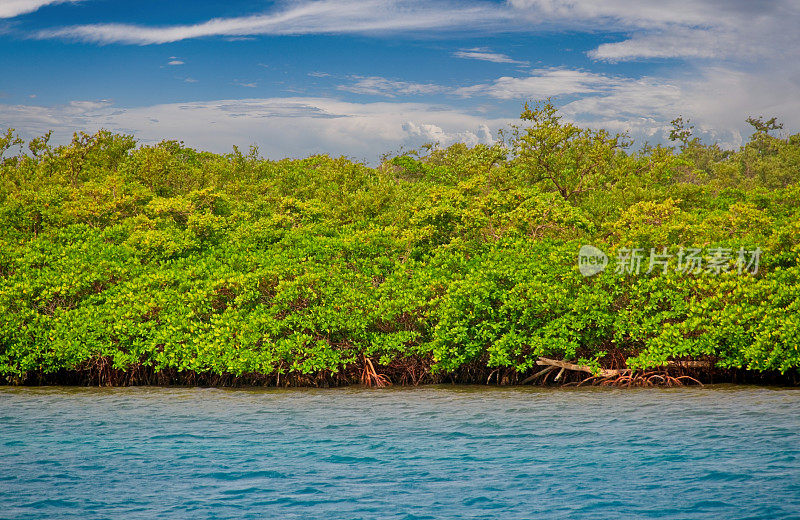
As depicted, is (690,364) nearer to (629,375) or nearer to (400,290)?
(629,375)

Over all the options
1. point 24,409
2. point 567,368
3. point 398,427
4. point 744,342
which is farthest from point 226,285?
point 744,342

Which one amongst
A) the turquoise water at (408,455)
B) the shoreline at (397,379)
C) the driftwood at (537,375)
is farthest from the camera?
the driftwood at (537,375)

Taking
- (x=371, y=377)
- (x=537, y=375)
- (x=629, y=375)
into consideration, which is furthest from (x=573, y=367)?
(x=371, y=377)

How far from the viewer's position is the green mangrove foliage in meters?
21.9

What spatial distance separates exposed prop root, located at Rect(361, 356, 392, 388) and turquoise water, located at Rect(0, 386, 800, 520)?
131 cm

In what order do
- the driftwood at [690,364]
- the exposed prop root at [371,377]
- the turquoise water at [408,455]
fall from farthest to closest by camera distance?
the exposed prop root at [371,377] → the driftwood at [690,364] → the turquoise water at [408,455]

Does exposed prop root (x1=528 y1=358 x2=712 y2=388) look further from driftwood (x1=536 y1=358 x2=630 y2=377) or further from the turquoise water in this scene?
the turquoise water

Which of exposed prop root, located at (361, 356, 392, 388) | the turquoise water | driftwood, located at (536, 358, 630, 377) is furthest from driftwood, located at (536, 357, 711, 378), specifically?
exposed prop root, located at (361, 356, 392, 388)

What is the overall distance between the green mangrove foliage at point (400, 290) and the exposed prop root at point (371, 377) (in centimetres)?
12

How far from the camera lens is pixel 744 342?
68.2 ft

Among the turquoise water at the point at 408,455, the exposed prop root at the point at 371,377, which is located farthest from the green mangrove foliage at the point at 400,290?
the turquoise water at the point at 408,455

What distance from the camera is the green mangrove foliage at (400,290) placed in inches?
862

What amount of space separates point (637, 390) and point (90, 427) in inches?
554

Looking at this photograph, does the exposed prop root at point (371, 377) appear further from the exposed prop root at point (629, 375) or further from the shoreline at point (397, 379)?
the exposed prop root at point (629, 375)
